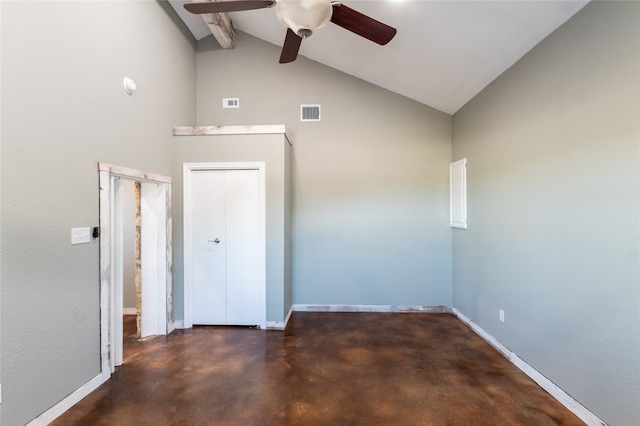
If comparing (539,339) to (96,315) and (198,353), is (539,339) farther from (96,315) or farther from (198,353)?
(96,315)

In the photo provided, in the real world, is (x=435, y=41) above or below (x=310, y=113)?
above

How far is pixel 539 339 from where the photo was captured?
2.43 meters

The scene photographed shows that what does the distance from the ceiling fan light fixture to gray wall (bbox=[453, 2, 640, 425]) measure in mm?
1822

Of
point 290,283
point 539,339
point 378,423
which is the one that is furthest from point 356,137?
point 378,423

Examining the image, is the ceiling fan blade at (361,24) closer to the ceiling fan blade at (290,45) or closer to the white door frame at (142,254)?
the ceiling fan blade at (290,45)

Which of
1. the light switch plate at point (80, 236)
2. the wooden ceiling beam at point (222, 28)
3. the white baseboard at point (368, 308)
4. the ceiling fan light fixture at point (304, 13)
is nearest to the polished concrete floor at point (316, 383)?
the white baseboard at point (368, 308)

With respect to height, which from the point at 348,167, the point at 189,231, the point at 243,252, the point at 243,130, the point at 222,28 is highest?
the point at 222,28

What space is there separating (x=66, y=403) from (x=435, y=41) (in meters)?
4.44

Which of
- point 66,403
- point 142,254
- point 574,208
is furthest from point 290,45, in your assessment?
point 66,403

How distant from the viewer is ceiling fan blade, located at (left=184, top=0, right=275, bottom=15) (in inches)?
76.2

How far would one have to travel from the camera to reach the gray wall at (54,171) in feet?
5.82

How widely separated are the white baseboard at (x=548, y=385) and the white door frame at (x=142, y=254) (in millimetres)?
3687

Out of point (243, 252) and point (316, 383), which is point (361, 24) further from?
point (316, 383)

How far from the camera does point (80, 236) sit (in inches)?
88.2
